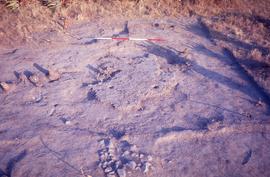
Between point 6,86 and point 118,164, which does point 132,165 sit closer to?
point 118,164

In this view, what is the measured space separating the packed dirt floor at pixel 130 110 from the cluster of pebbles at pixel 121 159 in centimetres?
1

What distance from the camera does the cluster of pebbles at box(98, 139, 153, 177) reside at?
3531mm

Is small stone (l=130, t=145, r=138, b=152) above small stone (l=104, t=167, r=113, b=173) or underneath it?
above

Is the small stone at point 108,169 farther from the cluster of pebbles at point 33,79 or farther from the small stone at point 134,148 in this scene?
the cluster of pebbles at point 33,79

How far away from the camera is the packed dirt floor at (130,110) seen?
3.67m

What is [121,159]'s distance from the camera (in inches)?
145

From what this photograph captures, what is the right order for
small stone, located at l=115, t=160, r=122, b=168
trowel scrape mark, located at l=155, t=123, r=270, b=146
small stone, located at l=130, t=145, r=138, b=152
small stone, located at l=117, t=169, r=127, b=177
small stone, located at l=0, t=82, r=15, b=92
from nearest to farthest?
small stone, located at l=117, t=169, r=127, b=177 → small stone, located at l=115, t=160, r=122, b=168 → small stone, located at l=130, t=145, r=138, b=152 → trowel scrape mark, located at l=155, t=123, r=270, b=146 → small stone, located at l=0, t=82, r=15, b=92

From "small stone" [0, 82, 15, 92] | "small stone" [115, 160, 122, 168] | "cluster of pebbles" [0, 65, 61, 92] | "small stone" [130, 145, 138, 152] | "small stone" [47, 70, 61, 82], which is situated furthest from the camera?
"small stone" [47, 70, 61, 82]

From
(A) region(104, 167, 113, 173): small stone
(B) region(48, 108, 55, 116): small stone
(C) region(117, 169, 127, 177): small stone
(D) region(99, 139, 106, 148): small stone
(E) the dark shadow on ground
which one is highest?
(E) the dark shadow on ground

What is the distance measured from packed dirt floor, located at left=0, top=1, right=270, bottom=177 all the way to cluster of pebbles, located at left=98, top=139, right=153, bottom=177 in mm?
13

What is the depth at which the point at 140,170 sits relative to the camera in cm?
355

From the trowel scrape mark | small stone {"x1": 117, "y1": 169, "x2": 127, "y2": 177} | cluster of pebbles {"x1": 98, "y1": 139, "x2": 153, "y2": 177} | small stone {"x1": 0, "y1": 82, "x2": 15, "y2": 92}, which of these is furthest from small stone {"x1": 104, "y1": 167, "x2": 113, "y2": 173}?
small stone {"x1": 0, "y1": 82, "x2": 15, "y2": 92}

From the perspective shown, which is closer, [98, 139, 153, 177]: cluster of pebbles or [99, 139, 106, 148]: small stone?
[98, 139, 153, 177]: cluster of pebbles

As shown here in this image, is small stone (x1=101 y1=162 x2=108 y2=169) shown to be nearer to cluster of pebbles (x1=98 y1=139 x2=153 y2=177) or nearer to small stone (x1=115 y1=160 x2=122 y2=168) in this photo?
cluster of pebbles (x1=98 y1=139 x2=153 y2=177)
